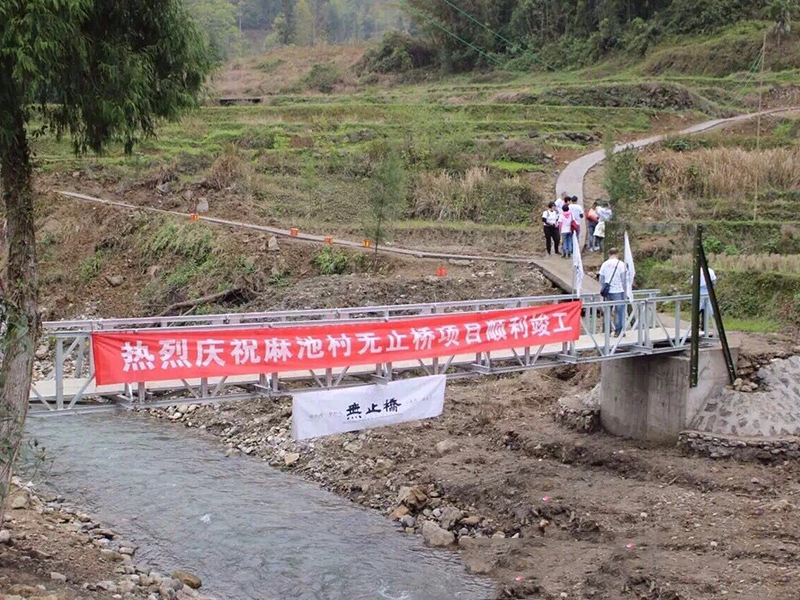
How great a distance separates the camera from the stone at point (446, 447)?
20844mm

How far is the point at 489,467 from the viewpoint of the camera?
65.3ft

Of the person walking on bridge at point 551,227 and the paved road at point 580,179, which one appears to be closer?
the paved road at point 580,179

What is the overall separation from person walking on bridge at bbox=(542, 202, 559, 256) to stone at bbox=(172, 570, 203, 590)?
1712 cm

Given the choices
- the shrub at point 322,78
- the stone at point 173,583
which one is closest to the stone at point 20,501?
the stone at point 173,583

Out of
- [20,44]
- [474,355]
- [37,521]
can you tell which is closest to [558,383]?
[474,355]

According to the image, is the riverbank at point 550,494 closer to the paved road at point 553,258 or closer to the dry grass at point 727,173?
the paved road at point 553,258

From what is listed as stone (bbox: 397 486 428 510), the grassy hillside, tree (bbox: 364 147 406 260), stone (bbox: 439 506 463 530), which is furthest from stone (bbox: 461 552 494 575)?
tree (bbox: 364 147 406 260)

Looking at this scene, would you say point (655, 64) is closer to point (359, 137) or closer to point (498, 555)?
point (359, 137)

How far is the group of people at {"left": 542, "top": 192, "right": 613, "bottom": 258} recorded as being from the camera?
93.8ft

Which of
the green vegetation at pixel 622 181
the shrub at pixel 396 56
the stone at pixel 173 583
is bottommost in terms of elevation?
the stone at pixel 173 583

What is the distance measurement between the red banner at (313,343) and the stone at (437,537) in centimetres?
327

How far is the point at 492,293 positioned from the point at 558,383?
3812 millimetres

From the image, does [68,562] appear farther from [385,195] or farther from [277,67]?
[277,67]

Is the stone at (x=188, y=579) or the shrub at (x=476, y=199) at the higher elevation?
the shrub at (x=476, y=199)
